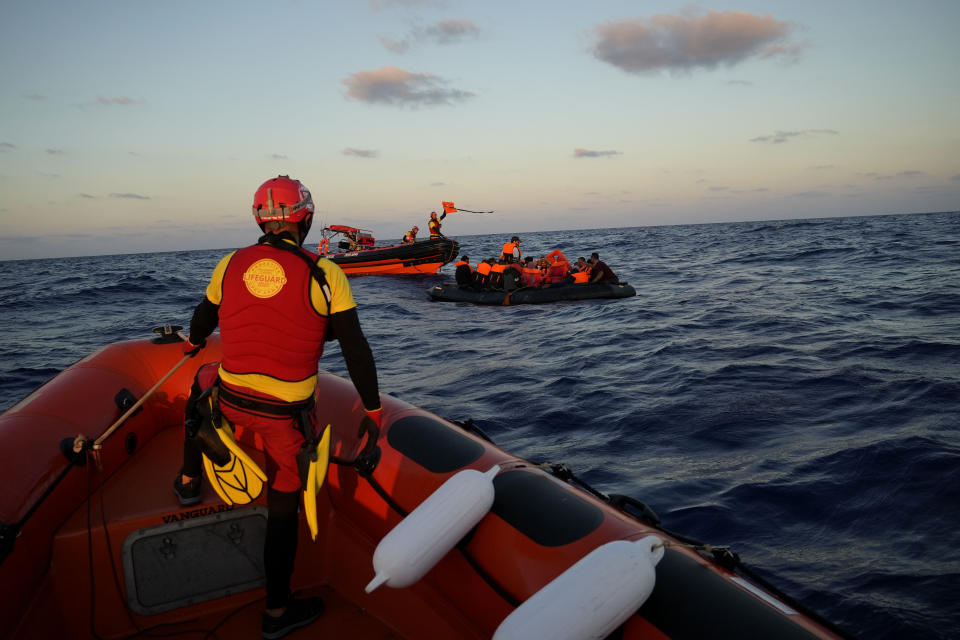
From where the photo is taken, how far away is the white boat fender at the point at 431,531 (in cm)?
215

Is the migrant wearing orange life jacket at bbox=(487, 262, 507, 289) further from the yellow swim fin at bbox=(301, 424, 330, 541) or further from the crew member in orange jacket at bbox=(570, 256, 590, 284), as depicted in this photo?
the yellow swim fin at bbox=(301, 424, 330, 541)

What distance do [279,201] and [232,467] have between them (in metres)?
1.15

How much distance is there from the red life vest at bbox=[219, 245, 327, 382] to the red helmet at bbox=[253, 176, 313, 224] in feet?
0.50

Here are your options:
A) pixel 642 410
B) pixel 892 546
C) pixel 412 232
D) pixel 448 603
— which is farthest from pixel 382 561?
pixel 412 232

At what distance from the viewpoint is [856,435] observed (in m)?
5.43

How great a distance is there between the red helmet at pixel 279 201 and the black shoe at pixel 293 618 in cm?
176

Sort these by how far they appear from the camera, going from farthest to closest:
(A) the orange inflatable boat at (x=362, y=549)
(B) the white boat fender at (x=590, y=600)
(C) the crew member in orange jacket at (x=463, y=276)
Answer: (C) the crew member in orange jacket at (x=463, y=276) < (A) the orange inflatable boat at (x=362, y=549) < (B) the white boat fender at (x=590, y=600)

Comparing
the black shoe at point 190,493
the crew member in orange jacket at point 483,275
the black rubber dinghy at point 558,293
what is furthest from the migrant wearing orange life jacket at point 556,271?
the black shoe at point 190,493

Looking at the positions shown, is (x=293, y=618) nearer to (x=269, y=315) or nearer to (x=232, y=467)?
(x=232, y=467)

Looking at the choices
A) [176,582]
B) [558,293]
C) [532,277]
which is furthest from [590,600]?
[532,277]

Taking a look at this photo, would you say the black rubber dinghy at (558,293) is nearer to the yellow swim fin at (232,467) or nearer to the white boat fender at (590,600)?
the yellow swim fin at (232,467)

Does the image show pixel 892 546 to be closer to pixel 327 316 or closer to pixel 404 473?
pixel 404 473

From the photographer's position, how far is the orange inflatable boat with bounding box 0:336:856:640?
70.6 inches

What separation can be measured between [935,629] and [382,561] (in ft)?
9.86
